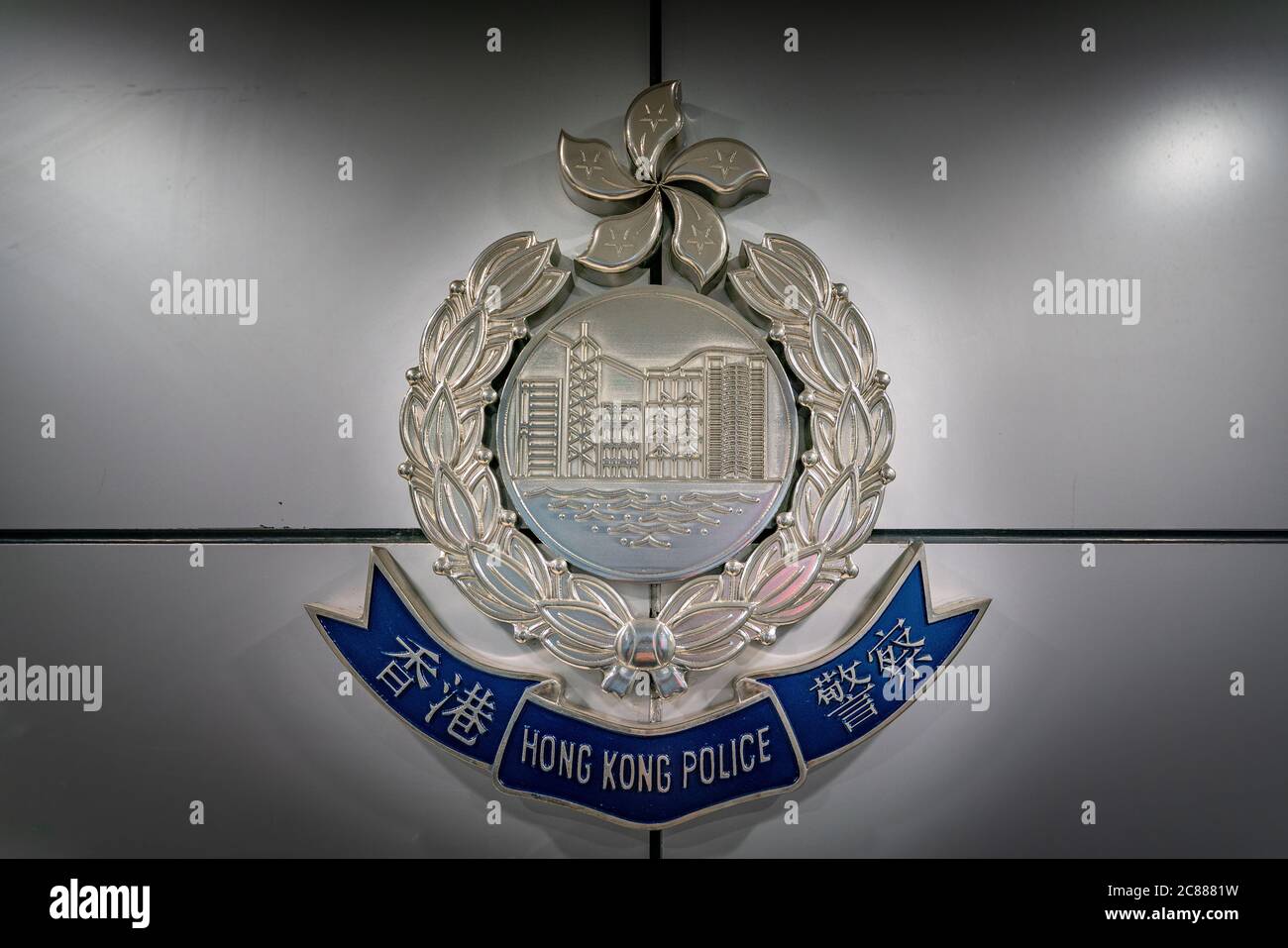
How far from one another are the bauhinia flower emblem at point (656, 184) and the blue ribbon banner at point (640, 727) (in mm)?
824

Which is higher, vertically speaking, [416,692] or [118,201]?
[118,201]

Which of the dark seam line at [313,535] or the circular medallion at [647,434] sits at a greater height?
the circular medallion at [647,434]

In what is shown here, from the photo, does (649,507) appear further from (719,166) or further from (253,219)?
(253,219)

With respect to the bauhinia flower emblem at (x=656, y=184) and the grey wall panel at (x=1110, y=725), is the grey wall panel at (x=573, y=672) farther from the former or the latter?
the bauhinia flower emblem at (x=656, y=184)

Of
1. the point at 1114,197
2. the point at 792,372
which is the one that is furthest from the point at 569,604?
the point at 1114,197

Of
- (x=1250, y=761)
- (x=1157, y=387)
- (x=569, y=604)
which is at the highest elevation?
(x=1157, y=387)

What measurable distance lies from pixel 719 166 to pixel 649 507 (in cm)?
77

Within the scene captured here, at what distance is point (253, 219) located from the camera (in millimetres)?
1911

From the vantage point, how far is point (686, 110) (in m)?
1.91

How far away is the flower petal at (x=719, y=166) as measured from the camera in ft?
6.03

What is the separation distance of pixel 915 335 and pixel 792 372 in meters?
0.30

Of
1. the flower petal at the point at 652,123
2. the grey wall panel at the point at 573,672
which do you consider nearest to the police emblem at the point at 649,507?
the flower petal at the point at 652,123

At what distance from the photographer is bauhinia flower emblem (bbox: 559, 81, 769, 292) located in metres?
1.84
